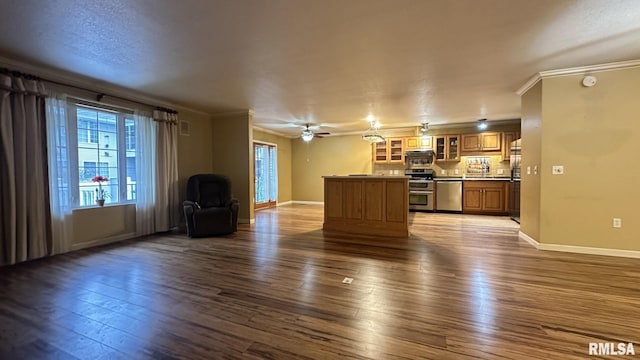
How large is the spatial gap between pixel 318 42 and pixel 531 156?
A: 144 inches

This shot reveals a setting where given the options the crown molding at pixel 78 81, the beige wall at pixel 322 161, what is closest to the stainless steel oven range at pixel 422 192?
the beige wall at pixel 322 161

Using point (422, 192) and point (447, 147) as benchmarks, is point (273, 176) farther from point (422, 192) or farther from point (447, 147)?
point (447, 147)

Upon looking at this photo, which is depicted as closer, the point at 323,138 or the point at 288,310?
the point at 288,310

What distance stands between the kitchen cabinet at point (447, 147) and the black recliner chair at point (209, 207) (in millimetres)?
5650

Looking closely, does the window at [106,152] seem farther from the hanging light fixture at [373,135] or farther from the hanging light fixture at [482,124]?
the hanging light fixture at [482,124]

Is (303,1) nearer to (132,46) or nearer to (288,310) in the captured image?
(132,46)

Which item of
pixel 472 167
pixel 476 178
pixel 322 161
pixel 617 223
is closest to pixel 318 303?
pixel 617 223

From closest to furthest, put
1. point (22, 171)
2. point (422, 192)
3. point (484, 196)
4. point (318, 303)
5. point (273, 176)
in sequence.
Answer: point (318, 303)
point (22, 171)
point (484, 196)
point (422, 192)
point (273, 176)

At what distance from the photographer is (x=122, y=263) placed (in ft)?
11.4

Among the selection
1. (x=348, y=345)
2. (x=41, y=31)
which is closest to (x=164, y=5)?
(x=41, y=31)

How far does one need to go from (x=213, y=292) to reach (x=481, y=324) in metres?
2.27

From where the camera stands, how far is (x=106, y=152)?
4531 millimetres

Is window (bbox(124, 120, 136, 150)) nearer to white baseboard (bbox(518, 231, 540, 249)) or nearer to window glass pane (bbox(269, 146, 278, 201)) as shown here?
window glass pane (bbox(269, 146, 278, 201))

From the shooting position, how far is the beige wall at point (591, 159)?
3.51 meters
